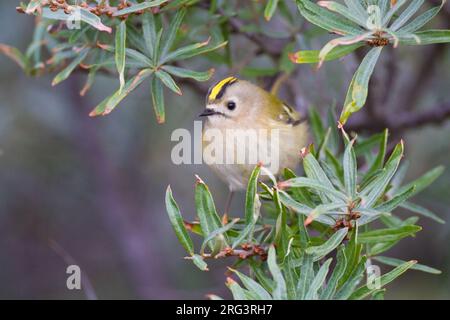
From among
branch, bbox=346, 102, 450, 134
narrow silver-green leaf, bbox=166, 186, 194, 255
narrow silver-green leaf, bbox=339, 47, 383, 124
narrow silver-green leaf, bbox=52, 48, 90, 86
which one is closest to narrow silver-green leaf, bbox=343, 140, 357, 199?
narrow silver-green leaf, bbox=339, 47, 383, 124

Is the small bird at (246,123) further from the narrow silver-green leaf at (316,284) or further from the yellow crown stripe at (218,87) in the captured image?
the narrow silver-green leaf at (316,284)

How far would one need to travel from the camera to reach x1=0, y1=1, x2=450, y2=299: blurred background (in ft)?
Answer: 10.1

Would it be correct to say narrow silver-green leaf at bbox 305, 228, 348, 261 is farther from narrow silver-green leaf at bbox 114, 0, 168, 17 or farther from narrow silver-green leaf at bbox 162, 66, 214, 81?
narrow silver-green leaf at bbox 114, 0, 168, 17

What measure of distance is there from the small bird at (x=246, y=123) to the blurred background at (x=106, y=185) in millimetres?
608

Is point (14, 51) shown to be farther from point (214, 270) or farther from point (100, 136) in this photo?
point (214, 270)

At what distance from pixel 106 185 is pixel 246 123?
133 cm

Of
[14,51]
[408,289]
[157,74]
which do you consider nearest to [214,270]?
[408,289]

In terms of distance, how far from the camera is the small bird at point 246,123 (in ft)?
6.98

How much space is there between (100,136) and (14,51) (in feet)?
4.35

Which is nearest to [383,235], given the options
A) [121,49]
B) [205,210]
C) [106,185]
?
[205,210]

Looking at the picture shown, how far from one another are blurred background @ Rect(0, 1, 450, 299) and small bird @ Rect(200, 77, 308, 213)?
61cm

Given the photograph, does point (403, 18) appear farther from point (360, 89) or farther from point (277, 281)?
point (277, 281)

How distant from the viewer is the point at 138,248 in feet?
11.0
